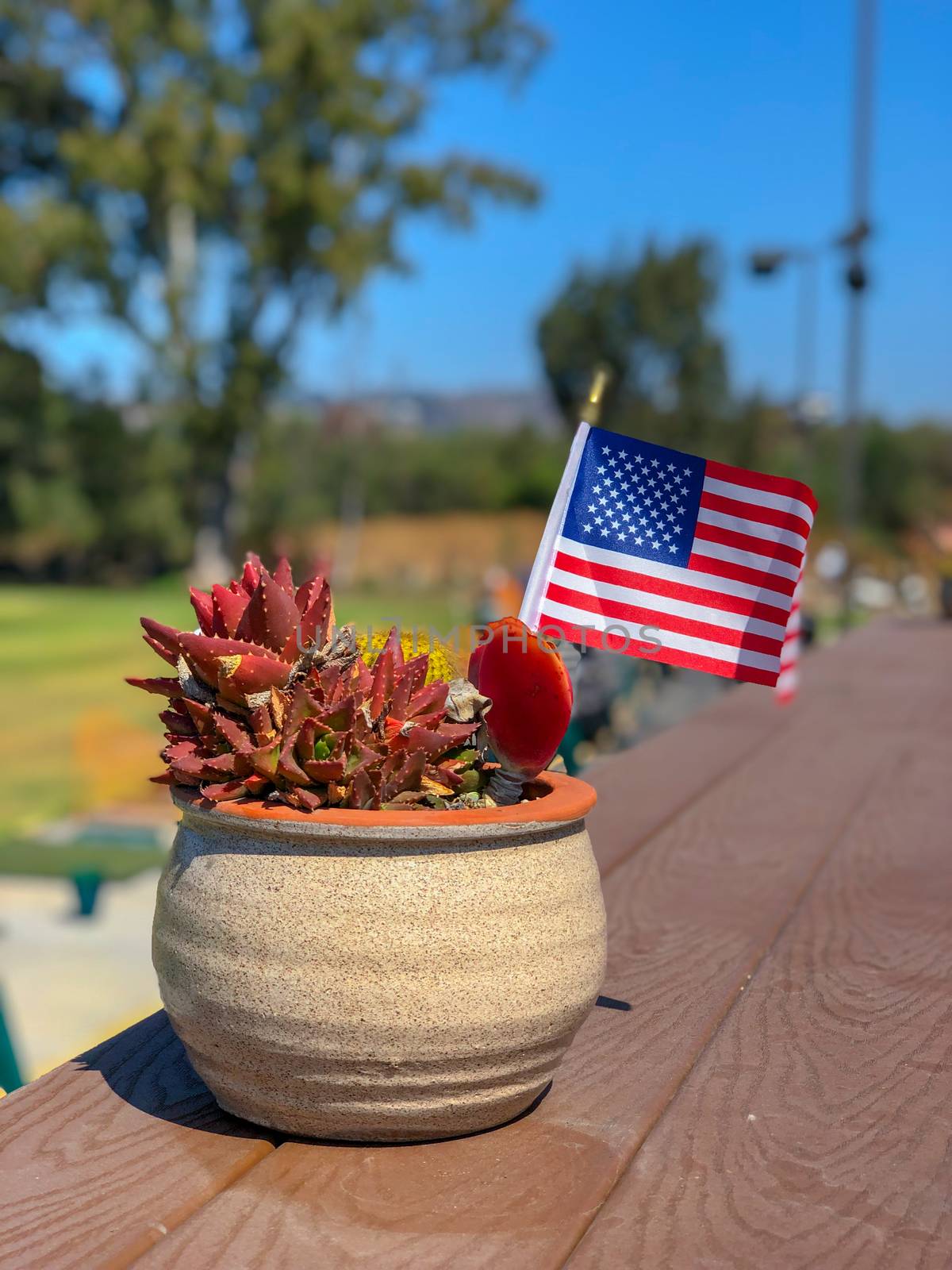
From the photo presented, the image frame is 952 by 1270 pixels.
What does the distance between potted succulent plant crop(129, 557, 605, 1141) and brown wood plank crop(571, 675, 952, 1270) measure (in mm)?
227

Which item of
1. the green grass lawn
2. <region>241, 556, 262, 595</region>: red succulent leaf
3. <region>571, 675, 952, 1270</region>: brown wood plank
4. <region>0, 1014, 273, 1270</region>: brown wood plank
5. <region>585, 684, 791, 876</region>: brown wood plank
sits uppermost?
<region>241, 556, 262, 595</region>: red succulent leaf

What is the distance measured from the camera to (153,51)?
24.4 metres

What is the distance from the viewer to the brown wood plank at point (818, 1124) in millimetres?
1354

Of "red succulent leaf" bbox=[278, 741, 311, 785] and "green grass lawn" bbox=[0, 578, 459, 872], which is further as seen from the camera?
"green grass lawn" bbox=[0, 578, 459, 872]

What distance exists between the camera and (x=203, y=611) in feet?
5.24

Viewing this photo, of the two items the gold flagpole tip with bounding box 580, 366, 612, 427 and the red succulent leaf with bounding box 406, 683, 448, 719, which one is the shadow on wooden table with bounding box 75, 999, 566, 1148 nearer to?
the red succulent leaf with bounding box 406, 683, 448, 719

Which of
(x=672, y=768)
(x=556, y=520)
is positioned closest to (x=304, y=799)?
(x=556, y=520)

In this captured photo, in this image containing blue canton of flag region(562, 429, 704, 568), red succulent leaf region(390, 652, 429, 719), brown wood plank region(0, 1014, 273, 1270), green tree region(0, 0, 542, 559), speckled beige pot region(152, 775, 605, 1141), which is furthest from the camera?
green tree region(0, 0, 542, 559)

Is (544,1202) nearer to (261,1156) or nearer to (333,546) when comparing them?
(261,1156)

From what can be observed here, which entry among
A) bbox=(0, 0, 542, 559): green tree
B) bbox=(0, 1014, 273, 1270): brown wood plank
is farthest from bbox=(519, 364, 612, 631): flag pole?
bbox=(0, 0, 542, 559): green tree

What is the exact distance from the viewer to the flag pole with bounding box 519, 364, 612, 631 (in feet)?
6.72

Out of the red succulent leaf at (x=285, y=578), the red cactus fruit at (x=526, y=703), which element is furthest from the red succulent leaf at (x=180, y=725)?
the red cactus fruit at (x=526, y=703)

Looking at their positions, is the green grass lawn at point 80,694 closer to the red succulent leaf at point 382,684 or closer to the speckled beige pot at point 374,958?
the red succulent leaf at point 382,684

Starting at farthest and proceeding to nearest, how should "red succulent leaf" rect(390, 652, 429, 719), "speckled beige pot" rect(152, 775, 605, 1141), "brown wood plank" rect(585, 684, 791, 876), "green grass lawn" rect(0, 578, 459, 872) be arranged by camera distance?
"green grass lawn" rect(0, 578, 459, 872), "brown wood plank" rect(585, 684, 791, 876), "red succulent leaf" rect(390, 652, 429, 719), "speckled beige pot" rect(152, 775, 605, 1141)
